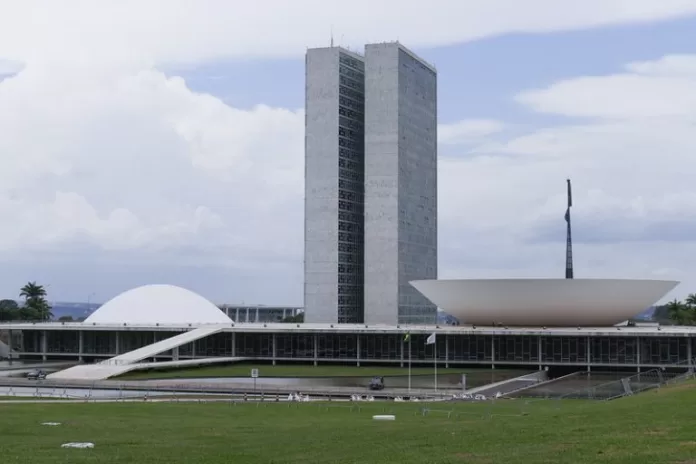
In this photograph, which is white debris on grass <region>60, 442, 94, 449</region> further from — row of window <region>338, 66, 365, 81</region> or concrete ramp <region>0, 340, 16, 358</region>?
row of window <region>338, 66, 365, 81</region>

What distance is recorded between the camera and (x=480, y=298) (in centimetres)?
8206

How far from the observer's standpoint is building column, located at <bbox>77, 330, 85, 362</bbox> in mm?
94812

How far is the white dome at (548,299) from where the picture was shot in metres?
79.6

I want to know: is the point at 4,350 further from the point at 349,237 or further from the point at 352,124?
the point at 352,124

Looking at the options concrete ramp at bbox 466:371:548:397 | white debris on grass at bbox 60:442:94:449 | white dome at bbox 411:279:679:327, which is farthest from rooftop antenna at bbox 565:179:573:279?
white debris on grass at bbox 60:442:94:449

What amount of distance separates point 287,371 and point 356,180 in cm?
5860

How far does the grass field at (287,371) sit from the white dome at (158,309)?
68.1ft

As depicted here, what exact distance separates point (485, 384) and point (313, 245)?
69.2 metres

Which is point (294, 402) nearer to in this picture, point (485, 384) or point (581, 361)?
point (485, 384)

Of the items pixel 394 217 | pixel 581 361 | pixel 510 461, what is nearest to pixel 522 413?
pixel 510 461

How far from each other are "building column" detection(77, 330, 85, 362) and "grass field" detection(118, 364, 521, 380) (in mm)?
20172

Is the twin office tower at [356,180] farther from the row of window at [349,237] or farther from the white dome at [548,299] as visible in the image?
the white dome at [548,299]

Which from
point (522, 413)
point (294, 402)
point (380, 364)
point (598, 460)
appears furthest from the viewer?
point (380, 364)

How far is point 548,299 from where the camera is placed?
262ft
